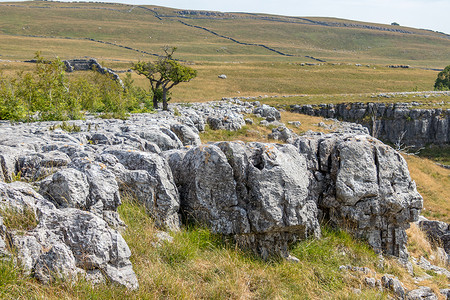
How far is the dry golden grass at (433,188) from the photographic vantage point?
22.9m

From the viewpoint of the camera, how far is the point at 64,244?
15.9 ft

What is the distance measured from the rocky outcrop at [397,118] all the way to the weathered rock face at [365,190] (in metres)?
48.1

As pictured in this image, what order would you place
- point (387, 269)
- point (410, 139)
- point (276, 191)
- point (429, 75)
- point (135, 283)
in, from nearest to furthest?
point (135, 283) → point (276, 191) → point (387, 269) → point (410, 139) → point (429, 75)

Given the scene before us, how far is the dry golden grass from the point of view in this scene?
75.3 feet

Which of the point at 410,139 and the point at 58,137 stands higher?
the point at 58,137

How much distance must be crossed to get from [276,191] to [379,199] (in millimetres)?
3144

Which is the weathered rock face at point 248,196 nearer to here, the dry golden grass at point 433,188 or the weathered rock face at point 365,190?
the weathered rock face at point 365,190

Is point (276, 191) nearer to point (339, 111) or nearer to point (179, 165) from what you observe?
point (179, 165)

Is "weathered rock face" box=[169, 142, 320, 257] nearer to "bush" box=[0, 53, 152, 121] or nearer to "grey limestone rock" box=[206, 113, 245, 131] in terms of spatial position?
"bush" box=[0, 53, 152, 121]

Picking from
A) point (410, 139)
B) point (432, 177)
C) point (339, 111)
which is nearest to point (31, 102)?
point (432, 177)

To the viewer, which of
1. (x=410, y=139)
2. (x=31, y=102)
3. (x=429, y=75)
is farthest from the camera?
(x=429, y=75)

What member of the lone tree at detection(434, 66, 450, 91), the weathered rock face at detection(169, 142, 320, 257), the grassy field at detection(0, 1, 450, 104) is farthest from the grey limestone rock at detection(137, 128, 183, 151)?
the lone tree at detection(434, 66, 450, 91)

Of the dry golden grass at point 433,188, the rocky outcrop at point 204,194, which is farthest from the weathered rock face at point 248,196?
the dry golden grass at point 433,188

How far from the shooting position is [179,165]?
7820 millimetres
